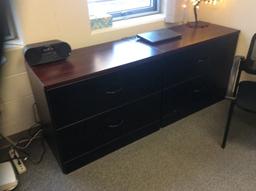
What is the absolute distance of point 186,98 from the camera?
2.05m

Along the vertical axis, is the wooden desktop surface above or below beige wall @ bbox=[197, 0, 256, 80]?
below

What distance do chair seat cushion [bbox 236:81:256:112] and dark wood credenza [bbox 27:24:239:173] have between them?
35 cm

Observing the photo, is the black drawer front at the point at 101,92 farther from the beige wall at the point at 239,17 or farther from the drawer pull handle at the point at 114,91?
the beige wall at the point at 239,17

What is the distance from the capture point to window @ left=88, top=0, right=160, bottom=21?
2.03 metres

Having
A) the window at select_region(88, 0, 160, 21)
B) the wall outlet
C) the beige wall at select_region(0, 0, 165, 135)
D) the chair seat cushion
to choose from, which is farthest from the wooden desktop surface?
the wall outlet

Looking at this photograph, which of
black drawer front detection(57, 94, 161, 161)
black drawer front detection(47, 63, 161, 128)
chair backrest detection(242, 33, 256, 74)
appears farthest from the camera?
chair backrest detection(242, 33, 256, 74)

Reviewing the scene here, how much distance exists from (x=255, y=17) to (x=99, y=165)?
1.68 m

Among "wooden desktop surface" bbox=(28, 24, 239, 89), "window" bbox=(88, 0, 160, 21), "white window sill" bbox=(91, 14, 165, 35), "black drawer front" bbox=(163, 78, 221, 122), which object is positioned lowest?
"black drawer front" bbox=(163, 78, 221, 122)

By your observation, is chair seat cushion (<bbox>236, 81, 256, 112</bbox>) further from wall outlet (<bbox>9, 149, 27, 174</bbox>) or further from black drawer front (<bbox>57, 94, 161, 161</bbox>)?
wall outlet (<bbox>9, 149, 27, 174</bbox>)

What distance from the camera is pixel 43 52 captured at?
1.50 m

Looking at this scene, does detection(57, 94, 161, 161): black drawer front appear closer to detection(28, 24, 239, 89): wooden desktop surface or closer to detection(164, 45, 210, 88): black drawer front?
detection(164, 45, 210, 88): black drawer front

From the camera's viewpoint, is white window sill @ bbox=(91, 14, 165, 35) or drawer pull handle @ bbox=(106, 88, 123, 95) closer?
drawer pull handle @ bbox=(106, 88, 123, 95)

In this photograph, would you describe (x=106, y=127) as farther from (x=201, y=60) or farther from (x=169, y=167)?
(x=201, y=60)

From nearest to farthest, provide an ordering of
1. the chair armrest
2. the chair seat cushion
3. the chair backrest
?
1. the chair seat cushion
2. the chair backrest
3. the chair armrest
